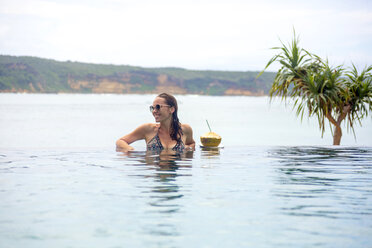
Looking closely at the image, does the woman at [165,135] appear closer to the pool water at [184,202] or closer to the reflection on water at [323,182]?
the pool water at [184,202]

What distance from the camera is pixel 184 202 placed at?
19.0ft

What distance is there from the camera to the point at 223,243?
14.1ft

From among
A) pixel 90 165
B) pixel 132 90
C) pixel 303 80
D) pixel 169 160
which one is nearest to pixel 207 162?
pixel 169 160

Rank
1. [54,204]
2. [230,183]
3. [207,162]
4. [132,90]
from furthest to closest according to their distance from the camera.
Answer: [132,90] < [207,162] < [230,183] < [54,204]

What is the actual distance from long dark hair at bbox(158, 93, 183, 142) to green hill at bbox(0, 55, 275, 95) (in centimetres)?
12293

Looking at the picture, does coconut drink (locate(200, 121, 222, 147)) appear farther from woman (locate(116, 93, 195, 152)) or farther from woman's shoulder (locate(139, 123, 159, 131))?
woman's shoulder (locate(139, 123, 159, 131))

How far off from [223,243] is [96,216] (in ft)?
4.55

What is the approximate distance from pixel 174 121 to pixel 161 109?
0.45 meters

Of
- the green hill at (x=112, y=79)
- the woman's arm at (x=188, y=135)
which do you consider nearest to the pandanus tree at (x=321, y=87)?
the woman's arm at (x=188, y=135)

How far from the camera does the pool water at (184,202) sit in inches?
176

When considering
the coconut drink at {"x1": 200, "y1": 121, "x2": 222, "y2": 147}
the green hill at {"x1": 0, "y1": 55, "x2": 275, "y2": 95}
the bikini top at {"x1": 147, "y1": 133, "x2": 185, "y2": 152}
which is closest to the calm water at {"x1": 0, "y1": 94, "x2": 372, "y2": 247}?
the bikini top at {"x1": 147, "y1": 133, "x2": 185, "y2": 152}

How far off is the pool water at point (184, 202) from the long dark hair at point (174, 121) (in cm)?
40

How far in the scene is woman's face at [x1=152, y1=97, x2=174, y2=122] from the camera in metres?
9.34

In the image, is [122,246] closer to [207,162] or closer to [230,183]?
[230,183]
